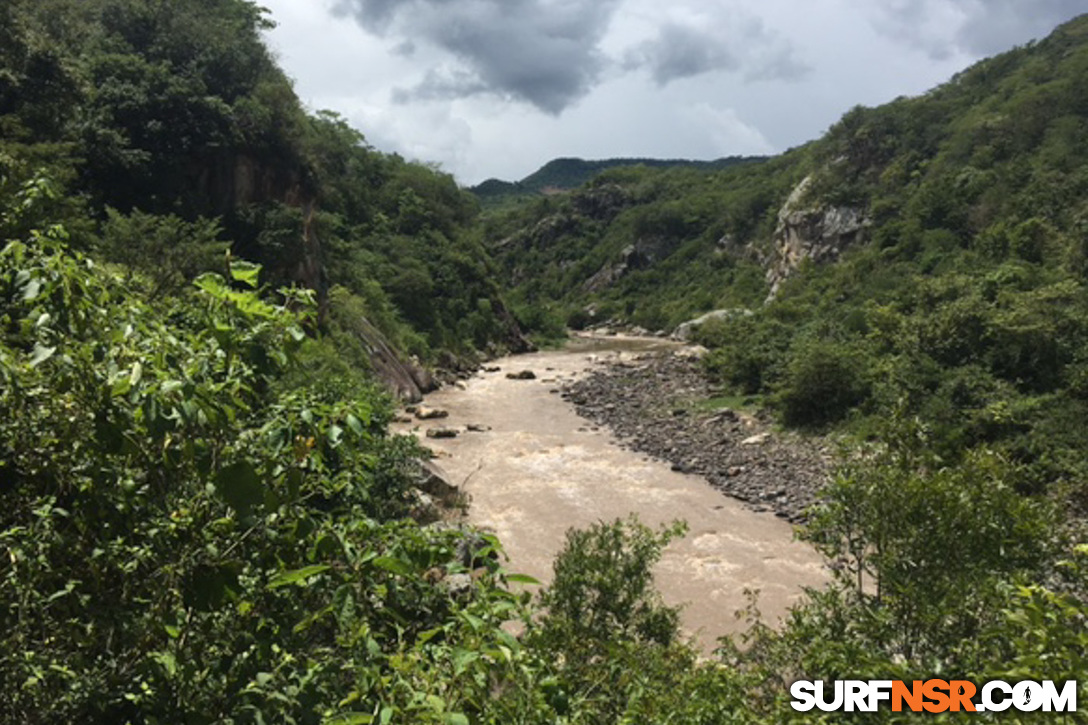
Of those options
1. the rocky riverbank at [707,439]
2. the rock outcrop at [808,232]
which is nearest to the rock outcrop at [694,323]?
the rock outcrop at [808,232]

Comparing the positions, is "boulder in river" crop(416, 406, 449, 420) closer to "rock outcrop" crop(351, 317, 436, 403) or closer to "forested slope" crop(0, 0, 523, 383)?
"rock outcrop" crop(351, 317, 436, 403)

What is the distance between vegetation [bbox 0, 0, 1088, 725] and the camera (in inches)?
83.3

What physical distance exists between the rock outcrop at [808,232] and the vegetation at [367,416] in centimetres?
132

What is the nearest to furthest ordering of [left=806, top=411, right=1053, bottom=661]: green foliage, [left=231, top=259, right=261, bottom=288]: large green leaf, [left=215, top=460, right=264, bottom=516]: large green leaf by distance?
[left=215, top=460, right=264, bottom=516]: large green leaf < [left=231, top=259, right=261, bottom=288]: large green leaf < [left=806, top=411, right=1053, bottom=661]: green foliage

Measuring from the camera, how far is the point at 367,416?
2389 millimetres

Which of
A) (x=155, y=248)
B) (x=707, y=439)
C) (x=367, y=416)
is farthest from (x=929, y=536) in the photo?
(x=155, y=248)

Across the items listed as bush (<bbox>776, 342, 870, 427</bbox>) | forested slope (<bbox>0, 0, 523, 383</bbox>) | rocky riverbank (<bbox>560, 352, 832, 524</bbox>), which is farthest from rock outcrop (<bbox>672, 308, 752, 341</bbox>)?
bush (<bbox>776, 342, 870, 427</bbox>)

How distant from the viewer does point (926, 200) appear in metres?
39.3

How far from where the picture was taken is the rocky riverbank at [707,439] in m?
17.8

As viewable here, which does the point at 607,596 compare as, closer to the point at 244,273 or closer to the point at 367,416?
the point at 367,416

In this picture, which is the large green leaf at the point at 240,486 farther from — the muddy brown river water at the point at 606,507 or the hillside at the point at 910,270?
the hillside at the point at 910,270

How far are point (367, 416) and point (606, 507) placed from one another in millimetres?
15136

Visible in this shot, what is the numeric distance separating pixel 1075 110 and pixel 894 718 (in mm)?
49621

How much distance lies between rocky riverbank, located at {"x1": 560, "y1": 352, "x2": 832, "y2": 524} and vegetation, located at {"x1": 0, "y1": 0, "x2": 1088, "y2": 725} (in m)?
1.65
